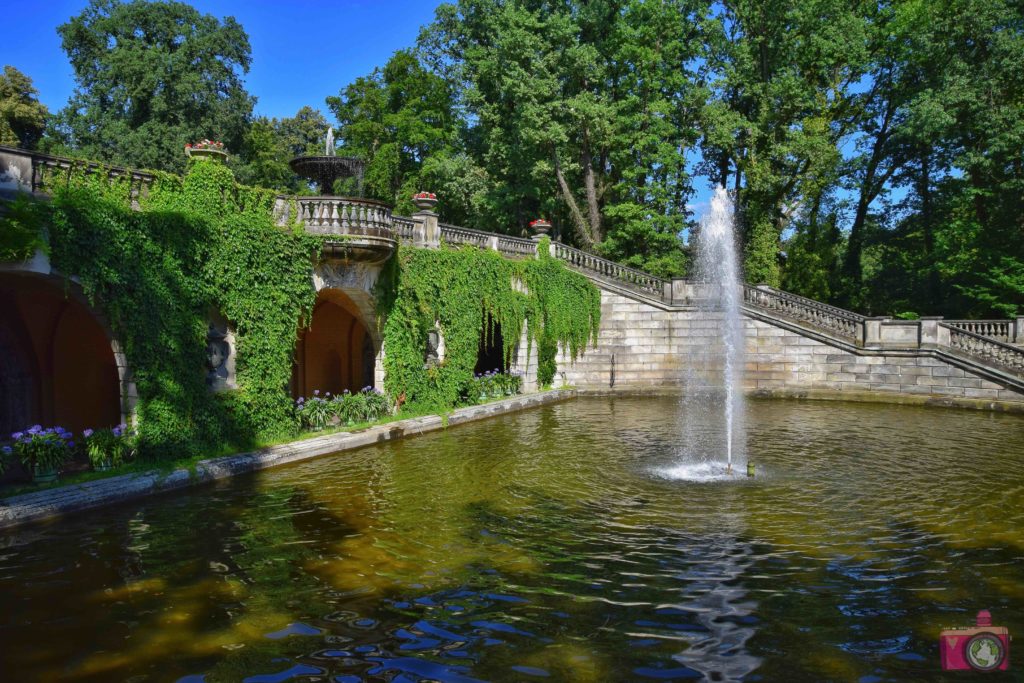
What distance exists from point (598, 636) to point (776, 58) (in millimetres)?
32479

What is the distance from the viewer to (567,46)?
29.9 meters

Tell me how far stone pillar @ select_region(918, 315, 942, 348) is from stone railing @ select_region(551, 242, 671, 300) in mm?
8405

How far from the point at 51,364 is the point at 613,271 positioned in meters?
18.3

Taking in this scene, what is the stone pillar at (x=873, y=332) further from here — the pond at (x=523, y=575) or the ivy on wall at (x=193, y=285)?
the ivy on wall at (x=193, y=285)

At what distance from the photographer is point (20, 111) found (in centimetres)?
3791

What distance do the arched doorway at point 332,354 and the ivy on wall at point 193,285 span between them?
491 centimetres

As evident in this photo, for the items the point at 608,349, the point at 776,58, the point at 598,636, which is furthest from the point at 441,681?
the point at 776,58

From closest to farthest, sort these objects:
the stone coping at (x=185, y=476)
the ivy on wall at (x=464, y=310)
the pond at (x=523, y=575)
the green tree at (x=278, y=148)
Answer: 1. the pond at (x=523, y=575)
2. the stone coping at (x=185, y=476)
3. the ivy on wall at (x=464, y=310)
4. the green tree at (x=278, y=148)

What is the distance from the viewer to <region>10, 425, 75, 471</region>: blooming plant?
10164 millimetres

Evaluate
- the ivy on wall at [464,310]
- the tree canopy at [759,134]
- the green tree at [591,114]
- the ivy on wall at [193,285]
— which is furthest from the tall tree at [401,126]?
the ivy on wall at [193,285]

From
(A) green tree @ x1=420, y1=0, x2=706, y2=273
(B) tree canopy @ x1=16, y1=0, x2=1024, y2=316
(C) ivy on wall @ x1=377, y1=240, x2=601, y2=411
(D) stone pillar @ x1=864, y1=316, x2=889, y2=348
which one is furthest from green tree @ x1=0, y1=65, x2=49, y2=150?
(D) stone pillar @ x1=864, y1=316, x2=889, y2=348

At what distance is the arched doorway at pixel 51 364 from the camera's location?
14.5 metres

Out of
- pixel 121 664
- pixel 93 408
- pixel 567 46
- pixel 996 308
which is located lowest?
pixel 121 664

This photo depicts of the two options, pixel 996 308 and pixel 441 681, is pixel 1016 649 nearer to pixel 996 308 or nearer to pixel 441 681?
pixel 441 681
